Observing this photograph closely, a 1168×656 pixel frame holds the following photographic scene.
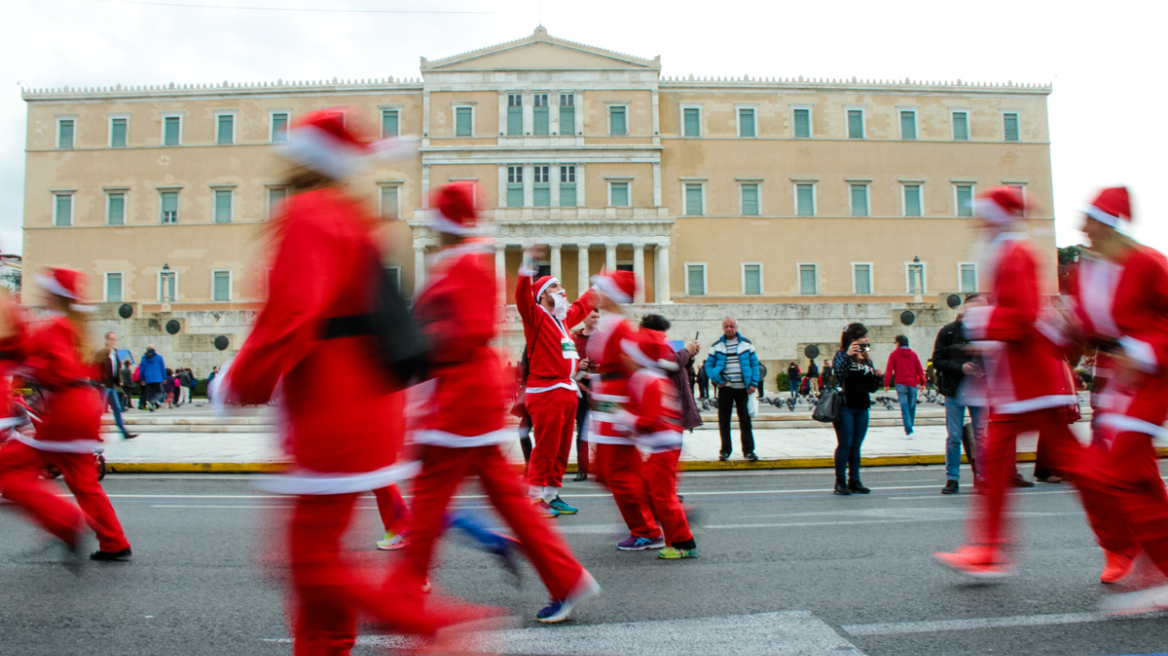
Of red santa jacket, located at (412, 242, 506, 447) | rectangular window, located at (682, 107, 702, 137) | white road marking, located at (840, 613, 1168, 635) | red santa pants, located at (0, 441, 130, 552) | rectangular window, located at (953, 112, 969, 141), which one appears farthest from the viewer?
rectangular window, located at (953, 112, 969, 141)

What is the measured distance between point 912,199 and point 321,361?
51.9 meters

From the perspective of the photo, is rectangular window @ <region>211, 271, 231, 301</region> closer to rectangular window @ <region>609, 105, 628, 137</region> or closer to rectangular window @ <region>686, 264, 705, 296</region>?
rectangular window @ <region>609, 105, 628, 137</region>

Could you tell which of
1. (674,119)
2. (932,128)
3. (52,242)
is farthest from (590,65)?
(52,242)

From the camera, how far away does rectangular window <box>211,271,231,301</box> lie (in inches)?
1866

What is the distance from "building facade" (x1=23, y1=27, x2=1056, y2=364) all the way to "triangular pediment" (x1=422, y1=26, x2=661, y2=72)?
0.32ft

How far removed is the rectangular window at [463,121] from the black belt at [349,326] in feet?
154

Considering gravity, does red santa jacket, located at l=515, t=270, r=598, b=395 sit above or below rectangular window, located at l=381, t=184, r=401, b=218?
below

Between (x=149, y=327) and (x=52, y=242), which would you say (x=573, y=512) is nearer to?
(x=149, y=327)

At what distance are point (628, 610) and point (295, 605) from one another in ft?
6.23

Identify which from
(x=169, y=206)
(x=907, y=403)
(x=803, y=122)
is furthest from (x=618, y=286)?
(x=169, y=206)

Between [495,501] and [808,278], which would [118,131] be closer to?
[808,278]

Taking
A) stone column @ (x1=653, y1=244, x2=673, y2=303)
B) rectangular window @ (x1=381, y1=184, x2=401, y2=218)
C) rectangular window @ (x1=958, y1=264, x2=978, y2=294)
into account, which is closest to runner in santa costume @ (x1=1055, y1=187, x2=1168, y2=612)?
stone column @ (x1=653, y1=244, x2=673, y2=303)

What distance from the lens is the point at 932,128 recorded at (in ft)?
163

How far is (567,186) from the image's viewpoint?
4731cm
